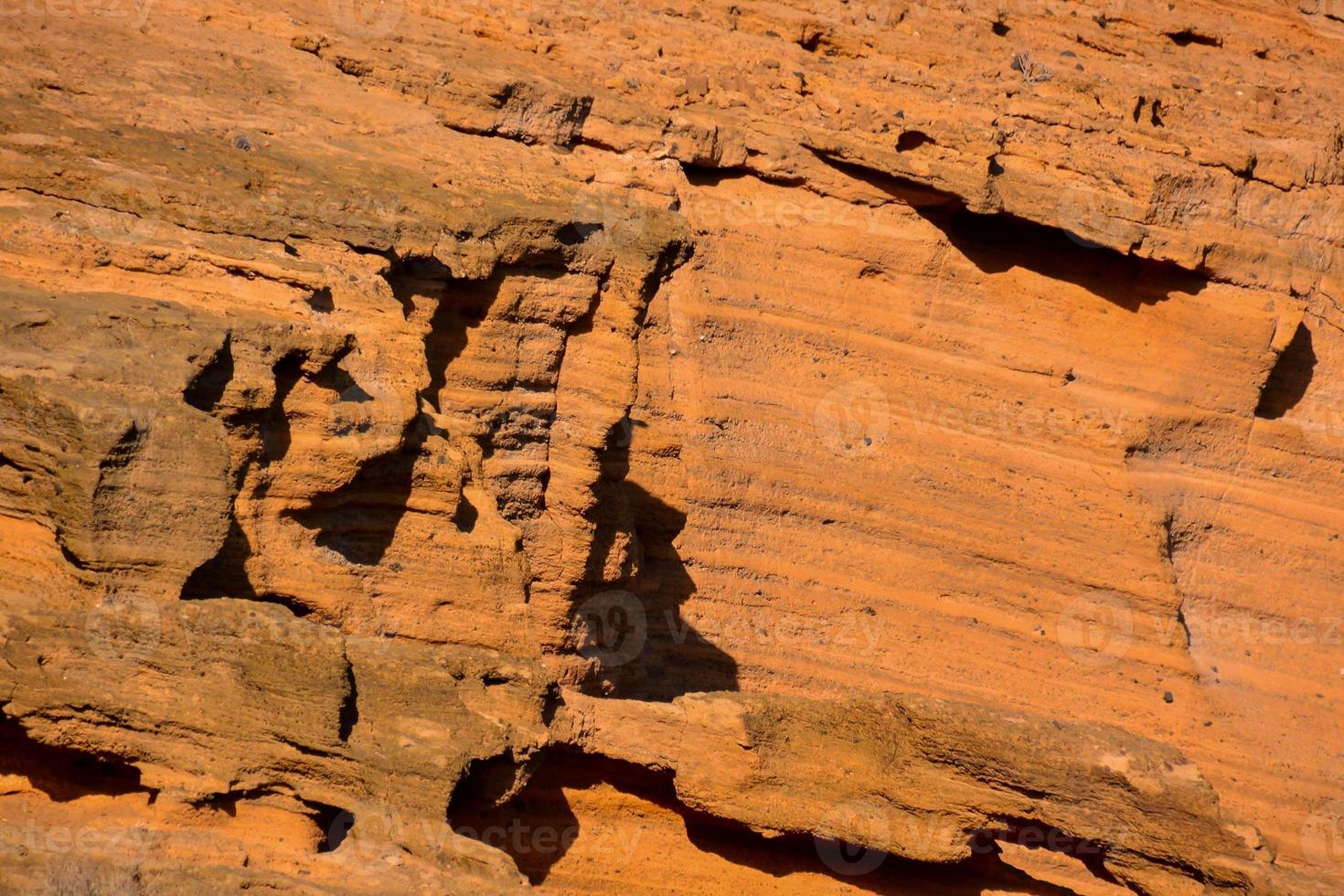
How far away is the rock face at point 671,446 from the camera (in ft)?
19.6

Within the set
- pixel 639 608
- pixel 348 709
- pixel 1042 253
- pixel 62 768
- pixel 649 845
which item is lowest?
pixel 62 768

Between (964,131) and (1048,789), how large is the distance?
4.20 m

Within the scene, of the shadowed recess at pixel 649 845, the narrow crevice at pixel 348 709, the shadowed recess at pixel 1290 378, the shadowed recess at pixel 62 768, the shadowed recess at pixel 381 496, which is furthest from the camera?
the shadowed recess at pixel 1290 378

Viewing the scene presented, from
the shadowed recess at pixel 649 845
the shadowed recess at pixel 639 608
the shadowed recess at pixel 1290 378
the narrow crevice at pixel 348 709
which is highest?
the shadowed recess at pixel 1290 378

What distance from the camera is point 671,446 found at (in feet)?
29.0

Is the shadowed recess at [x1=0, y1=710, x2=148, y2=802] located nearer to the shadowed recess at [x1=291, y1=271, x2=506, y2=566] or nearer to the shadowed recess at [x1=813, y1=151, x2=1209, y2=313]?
the shadowed recess at [x1=291, y1=271, x2=506, y2=566]

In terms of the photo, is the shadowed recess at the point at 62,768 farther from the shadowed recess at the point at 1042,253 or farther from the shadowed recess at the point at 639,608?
the shadowed recess at the point at 1042,253

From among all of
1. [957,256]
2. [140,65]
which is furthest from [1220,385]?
[140,65]

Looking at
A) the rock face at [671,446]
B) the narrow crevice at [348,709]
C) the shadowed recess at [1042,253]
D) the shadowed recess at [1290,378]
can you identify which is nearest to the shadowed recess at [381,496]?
the rock face at [671,446]

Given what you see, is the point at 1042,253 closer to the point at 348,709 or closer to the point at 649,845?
the point at 649,845

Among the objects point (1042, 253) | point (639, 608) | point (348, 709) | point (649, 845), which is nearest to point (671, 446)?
point (639, 608)

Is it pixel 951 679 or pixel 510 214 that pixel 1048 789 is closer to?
pixel 951 679

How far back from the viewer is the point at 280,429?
6.44 m

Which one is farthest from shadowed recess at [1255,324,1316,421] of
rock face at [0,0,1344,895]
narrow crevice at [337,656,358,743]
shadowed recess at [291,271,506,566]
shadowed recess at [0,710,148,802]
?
shadowed recess at [0,710,148,802]
